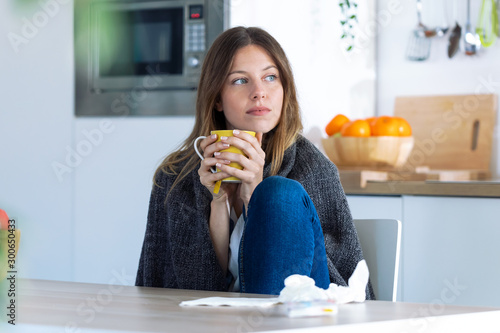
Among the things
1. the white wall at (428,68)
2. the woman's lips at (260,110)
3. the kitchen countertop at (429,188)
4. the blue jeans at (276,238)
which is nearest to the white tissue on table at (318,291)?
the blue jeans at (276,238)

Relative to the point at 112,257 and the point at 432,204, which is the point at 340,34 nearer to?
the point at 432,204

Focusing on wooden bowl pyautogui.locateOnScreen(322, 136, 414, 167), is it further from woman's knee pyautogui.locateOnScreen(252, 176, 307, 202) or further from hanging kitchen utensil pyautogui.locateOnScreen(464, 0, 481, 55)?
woman's knee pyautogui.locateOnScreen(252, 176, 307, 202)

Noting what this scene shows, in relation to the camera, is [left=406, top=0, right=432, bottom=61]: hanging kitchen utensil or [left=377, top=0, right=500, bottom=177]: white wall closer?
[left=377, top=0, right=500, bottom=177]: white wall

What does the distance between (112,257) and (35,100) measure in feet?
2.21

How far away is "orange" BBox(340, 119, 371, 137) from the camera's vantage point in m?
2.23

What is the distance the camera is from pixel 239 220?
1469 millimetres

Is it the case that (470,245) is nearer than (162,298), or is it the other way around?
(162,298)

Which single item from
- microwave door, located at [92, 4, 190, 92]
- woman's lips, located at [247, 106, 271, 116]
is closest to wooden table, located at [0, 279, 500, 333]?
woman's lips, located at [247, 106, 271, 116]

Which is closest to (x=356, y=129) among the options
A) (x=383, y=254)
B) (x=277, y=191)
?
(x=383, y=254)

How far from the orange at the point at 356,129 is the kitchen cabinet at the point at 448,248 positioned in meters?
0.25

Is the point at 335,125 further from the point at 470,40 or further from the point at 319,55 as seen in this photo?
the point at 470,40

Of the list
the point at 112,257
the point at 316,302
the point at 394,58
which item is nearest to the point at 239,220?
the point at 316,302

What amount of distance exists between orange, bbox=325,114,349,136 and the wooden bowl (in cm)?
6

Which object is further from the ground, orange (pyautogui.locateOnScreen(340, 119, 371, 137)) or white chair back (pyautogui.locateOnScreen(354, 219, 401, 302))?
orange (pyautogui.locateOnScreen(340, 119, 371, 137))
